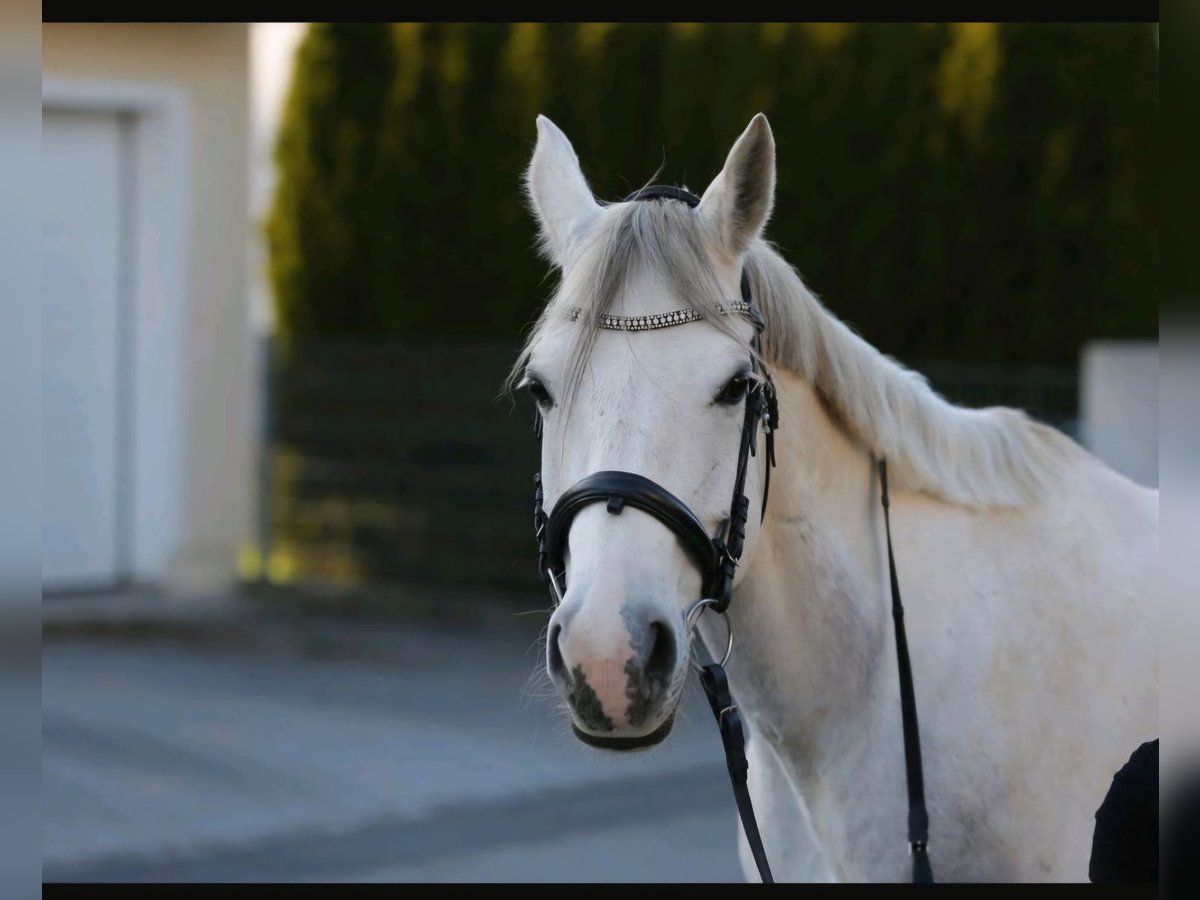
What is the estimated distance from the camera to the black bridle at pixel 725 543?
2.10 m

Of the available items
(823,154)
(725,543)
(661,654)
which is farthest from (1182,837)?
(823,154)

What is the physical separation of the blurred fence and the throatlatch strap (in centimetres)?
720

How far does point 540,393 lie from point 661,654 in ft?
1.68

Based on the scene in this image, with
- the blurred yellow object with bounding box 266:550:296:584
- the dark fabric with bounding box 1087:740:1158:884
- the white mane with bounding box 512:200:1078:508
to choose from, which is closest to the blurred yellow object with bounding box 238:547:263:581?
the blurred yellow object with bounding box 266:550:296:584

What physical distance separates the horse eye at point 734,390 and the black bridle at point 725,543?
0.02m

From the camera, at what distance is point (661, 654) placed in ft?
6.77

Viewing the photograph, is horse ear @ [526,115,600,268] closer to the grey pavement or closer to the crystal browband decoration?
the crystal browband decoration

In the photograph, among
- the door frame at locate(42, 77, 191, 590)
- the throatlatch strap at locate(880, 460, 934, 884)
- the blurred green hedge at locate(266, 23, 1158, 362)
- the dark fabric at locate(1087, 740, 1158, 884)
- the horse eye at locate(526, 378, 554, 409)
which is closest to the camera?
the dark fabric at locate(1087, 740, 1158, 884)

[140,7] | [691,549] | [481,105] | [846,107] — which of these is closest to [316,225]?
[481,105]

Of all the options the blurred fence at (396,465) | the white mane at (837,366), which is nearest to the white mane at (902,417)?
the white mane at (837,366)

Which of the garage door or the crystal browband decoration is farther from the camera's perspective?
the garage door

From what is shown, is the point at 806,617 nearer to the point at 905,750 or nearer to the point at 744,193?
the point at 905,750

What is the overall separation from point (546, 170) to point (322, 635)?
745 cm

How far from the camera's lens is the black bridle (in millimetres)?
2098
